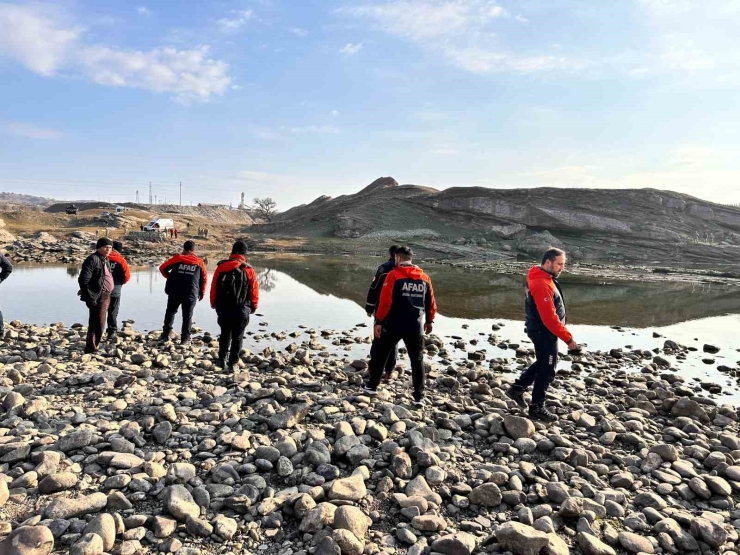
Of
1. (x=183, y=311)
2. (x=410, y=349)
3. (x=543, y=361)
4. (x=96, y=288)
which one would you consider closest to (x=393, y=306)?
(x=410, y=349)

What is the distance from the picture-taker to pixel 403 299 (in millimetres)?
6789

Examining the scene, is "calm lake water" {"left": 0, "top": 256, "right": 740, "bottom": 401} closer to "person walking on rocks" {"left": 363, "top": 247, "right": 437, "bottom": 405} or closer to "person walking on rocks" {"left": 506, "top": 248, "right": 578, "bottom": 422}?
"person walking on rocks" {"left": 363, "top": 247, "right": 437, "bottom": 405}

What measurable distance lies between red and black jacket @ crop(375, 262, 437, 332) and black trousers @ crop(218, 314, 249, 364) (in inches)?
111

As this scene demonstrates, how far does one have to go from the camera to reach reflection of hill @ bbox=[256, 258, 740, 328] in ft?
64.0

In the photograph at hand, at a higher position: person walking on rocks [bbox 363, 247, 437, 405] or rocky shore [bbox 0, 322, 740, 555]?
person walking on rocks [bbox 363, 247, 437, 405]

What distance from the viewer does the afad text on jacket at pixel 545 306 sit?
6.16 meters

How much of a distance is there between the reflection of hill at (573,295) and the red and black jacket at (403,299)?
11.3 meters

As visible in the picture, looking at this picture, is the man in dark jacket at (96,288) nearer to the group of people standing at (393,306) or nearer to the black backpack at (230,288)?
the group of people standing at (393,306)

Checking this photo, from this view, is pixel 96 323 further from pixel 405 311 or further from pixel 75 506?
pixel 405 311

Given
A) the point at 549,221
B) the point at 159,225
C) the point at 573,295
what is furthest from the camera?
the point at 549,221

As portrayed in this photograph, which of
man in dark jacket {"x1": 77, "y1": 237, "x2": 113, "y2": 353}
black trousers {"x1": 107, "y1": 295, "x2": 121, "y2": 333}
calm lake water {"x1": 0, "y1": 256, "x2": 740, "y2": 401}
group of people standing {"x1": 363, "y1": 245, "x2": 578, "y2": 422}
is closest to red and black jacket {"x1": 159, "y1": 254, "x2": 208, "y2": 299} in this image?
man in dark jacket {"x1": 77, "y1": 237, "x2": 113, "y2": 353}

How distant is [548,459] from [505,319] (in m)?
12.5

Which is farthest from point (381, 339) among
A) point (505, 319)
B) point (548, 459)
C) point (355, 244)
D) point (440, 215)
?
point (440, 215)

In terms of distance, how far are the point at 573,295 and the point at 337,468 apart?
2485cm
